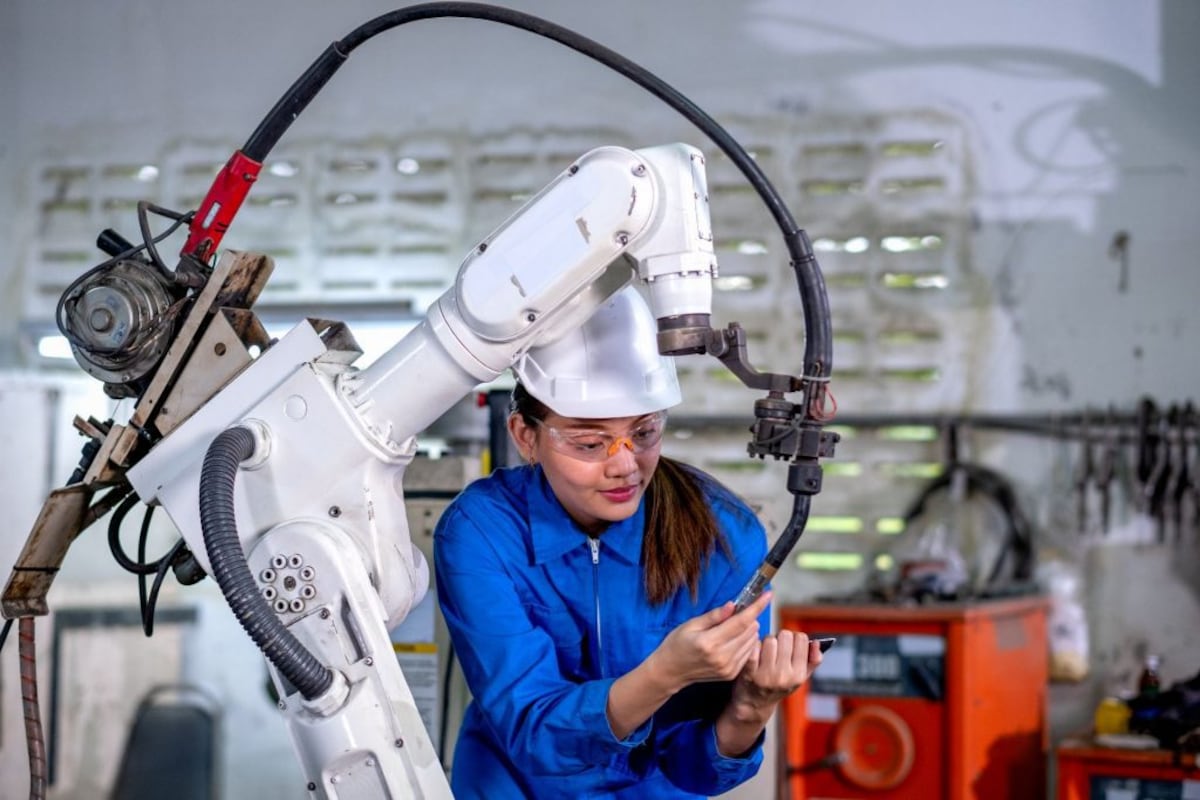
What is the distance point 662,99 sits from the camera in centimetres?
162

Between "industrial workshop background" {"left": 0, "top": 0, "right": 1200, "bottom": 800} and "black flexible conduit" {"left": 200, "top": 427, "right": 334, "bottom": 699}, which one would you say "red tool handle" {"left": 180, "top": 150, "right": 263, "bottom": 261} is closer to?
"black flexible conduit" {"left": 200, "top": 427, "right": 334, "bottom": 699}

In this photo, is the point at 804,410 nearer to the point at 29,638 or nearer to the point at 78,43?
the point at 29,638

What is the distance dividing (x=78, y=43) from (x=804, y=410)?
3.49m

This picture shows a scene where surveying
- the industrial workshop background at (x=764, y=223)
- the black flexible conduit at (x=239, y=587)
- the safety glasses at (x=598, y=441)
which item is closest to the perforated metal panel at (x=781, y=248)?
the industrial workshop background at (x=764, y=223)

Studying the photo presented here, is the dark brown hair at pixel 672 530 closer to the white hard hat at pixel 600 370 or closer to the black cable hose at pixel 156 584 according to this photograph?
the white hard hat at pixel 600 370

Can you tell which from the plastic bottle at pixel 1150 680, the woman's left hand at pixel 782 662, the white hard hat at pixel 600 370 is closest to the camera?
the woman's left hand at pixel 782 662

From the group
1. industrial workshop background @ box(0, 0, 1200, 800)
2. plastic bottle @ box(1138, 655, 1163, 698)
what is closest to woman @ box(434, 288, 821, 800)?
industrial workshop background @ box(0, 0, 1200, 800)

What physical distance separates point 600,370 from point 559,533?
0.23m

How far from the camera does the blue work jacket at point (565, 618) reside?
66.2 inches

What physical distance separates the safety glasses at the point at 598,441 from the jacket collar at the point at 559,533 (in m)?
0.10

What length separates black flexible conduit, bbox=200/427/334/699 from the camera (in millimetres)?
1444

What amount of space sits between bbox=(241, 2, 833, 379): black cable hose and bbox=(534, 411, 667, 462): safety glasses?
238 mm

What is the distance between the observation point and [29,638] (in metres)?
1.70

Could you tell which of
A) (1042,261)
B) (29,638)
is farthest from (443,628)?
(1042,261)
